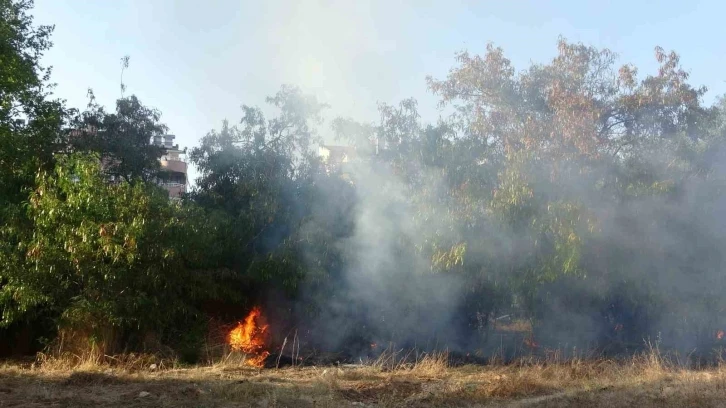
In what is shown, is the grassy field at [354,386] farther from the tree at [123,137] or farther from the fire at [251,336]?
the tree at [123,137]

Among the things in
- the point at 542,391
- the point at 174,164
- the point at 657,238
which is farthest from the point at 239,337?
the point at 174,164

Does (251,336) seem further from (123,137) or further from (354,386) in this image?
(123,137)

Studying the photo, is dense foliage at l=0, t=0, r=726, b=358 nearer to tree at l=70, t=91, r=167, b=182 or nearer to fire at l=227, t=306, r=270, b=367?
fire at l=227, t=306, r=270, b=367

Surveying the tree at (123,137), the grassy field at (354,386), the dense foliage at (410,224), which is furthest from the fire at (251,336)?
the tree at (123,137)

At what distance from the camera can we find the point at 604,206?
1120 cm

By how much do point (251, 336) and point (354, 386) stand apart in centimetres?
463

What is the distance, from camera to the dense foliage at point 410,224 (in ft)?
33.2

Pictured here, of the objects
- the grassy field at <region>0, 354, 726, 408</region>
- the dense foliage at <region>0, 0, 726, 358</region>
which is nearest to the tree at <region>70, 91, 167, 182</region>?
the dense foliage at <region>0, 0, 726, 358</region>

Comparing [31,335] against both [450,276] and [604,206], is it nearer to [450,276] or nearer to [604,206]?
[450,276]

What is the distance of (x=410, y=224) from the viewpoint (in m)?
11.5

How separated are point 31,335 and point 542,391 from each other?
10028mm

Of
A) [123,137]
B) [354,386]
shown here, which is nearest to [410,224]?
[354,386]

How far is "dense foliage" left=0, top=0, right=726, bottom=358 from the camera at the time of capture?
33.2ft

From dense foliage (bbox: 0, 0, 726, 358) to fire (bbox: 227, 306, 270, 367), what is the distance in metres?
0.30
